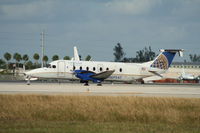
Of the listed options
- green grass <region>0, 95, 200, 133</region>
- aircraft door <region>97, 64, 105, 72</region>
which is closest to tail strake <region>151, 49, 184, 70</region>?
aircraft door <region>97, 64, 105, 72</region>

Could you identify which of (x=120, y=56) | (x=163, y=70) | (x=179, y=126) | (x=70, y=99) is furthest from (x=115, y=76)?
(x=120, y=56)

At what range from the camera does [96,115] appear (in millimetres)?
21109

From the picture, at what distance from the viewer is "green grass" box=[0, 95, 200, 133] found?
16984 mm

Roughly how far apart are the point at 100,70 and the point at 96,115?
107 ft

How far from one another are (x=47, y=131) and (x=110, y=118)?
5302mm

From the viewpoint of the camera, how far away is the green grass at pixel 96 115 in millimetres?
16984

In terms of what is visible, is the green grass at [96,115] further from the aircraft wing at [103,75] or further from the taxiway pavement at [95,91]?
the aircraft wing at [103,75]

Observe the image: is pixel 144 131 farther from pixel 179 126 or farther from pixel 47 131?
pixel 47 131

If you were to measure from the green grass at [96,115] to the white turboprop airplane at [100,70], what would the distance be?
965 inches

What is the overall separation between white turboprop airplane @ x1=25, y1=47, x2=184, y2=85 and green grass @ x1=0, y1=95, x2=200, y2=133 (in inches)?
965

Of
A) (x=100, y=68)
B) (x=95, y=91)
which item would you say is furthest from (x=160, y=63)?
(x=95, y=91)

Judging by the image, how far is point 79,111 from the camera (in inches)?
857

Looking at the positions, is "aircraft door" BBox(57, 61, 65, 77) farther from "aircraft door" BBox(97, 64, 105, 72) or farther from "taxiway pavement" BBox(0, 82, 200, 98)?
"taxiway pavement" BBox(0, 82, 200, 98)

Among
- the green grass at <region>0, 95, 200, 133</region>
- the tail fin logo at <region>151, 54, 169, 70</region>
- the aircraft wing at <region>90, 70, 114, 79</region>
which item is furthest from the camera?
the tail fin logo at <region>151, 54, 169, 70</region>
